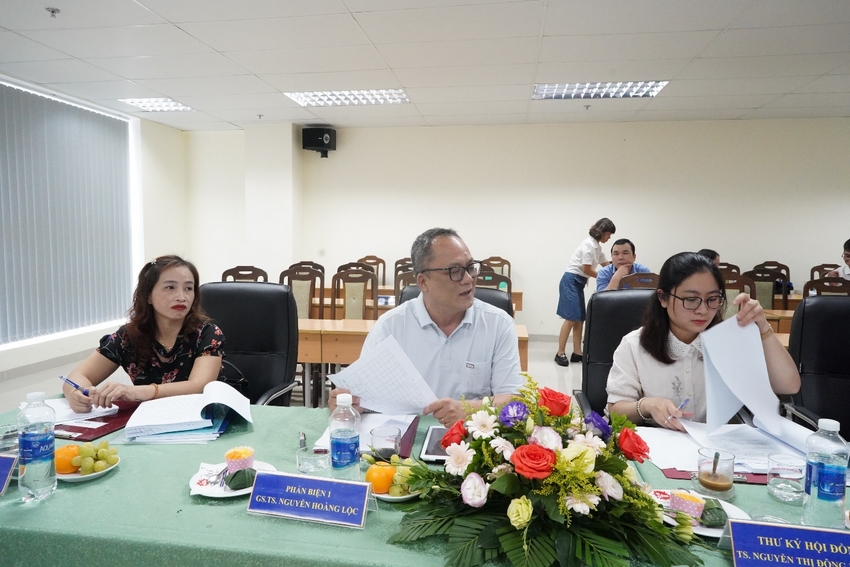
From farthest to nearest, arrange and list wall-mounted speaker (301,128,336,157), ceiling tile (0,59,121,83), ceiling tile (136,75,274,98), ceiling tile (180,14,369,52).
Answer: wall-mounted speaker (301,128,336,157)
ceiling tile (136,75,274,98)
ceiling tile (0,59,121,83)
ceiling tile (180,14,369,52)

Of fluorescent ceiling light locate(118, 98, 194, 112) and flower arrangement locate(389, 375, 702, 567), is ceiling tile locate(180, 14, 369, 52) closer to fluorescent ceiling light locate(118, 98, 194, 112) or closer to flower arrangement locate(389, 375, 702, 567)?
fluorescent ceiling light locate(118, 98, 194, 112)

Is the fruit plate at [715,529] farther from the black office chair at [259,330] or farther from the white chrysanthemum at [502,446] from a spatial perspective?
the black office chair at [259,330]

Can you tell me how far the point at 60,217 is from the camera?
197 inches

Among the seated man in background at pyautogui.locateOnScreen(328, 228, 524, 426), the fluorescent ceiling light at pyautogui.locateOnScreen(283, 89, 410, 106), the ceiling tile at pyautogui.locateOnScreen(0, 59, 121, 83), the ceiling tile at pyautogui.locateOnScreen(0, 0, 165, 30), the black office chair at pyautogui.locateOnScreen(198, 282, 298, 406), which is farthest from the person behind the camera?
the fluorescent ceiling light at pyautogui.locateOnScreen(283, 89, 410, 106)

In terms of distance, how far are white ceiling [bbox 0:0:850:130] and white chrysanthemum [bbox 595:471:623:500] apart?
2863 millimetres

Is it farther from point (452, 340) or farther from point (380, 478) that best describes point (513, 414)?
point (452, 340)

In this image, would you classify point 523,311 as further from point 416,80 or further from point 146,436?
point 146,436

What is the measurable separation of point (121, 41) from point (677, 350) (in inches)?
157

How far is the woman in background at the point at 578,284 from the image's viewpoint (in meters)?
5.21

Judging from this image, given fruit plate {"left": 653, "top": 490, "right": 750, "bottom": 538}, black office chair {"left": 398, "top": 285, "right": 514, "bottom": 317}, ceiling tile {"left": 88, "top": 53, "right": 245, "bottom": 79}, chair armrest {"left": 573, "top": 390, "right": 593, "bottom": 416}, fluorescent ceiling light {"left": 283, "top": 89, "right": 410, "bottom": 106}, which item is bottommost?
chair armrest {"left": 573, "top": 390, "right": 593, "bottom": 416}

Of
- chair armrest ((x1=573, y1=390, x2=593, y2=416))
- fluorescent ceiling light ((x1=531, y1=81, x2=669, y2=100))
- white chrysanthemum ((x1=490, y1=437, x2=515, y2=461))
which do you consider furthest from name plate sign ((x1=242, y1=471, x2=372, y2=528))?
fluorescent ceiling light ((x1=531, y1=81, x2=669, y2=100))

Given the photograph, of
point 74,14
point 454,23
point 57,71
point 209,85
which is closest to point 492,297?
point 454,23

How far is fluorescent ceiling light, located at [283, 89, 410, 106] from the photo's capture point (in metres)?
4.99

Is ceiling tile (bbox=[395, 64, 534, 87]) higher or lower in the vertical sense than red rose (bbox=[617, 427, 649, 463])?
higher
